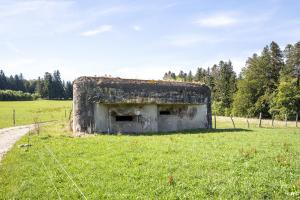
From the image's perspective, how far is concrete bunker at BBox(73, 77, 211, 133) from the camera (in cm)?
2688

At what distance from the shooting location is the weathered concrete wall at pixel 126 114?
27.1 metres

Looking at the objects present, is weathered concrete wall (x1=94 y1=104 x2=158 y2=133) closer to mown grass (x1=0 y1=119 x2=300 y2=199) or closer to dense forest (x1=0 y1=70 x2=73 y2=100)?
mown grass (x1=0 y1=119 x2=300 y2=199)

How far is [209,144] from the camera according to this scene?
19.0 metres

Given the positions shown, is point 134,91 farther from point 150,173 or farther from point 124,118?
point 150,173

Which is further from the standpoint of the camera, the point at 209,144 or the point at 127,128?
the point at 127,128

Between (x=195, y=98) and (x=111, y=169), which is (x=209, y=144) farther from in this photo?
(x=195, y=98)

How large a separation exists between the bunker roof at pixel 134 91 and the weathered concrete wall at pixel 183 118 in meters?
0.82

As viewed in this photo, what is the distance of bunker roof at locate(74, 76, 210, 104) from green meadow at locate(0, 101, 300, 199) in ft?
32.1

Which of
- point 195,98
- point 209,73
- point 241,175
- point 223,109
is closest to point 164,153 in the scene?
point 241,175

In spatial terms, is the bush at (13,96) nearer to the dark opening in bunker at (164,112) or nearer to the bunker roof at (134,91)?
Result: the bunker roof at (134,91)

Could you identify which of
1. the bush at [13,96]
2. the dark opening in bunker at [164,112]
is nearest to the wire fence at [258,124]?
the dark opening in bunker at [164,112]

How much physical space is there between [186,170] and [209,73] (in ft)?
318

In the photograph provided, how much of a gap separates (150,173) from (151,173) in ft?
0.11

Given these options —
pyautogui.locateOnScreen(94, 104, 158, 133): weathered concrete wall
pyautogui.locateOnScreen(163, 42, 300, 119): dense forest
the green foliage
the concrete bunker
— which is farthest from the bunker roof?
the green foliage
